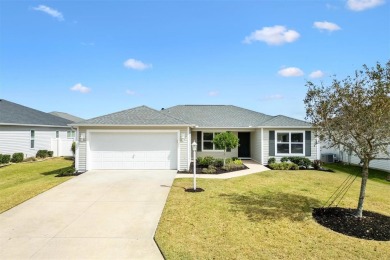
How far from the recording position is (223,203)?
9164 mm

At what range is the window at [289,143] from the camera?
725 inches

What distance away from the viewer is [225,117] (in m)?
22.8

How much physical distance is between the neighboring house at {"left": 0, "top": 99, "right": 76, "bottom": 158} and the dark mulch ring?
22.7 meters

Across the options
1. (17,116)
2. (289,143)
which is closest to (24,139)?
(17,116)

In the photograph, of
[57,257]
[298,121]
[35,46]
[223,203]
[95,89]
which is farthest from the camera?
[95,89]

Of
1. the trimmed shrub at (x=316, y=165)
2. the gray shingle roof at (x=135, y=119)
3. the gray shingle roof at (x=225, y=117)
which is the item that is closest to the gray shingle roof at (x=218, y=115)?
the gray shingle roof at (x=225, y=117)

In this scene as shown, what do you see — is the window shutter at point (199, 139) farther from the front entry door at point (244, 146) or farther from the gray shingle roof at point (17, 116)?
the gray shingle roof at point (17, 116)

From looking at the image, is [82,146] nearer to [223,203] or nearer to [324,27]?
[223,203]

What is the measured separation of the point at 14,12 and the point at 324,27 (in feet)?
52.6

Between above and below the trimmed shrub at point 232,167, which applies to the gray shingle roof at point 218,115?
above

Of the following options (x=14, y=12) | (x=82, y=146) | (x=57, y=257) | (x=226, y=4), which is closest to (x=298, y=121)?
(x=226, y=4)

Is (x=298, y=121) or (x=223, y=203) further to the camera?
(x=298, y=121)

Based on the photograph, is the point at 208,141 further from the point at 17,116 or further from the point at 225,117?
the point at 17,116

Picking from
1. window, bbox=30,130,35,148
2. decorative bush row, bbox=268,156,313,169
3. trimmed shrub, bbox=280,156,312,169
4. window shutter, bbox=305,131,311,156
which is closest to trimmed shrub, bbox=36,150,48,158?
window, bbox=30,130,35,148
